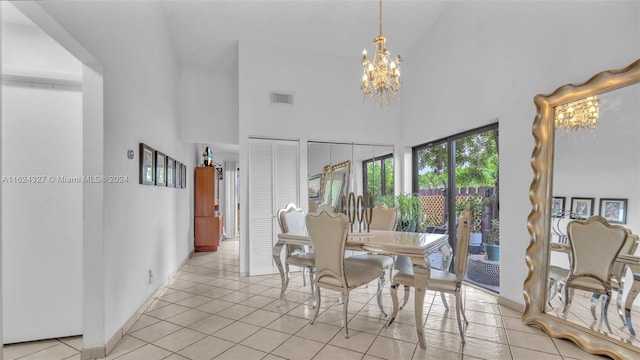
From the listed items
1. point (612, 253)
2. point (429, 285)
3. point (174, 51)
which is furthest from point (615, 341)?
point (174, 51)

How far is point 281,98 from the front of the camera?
4789mm

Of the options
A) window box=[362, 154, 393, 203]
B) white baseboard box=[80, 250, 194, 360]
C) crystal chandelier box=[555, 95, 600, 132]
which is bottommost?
white baseboard box=[80, 250, 194, 360]

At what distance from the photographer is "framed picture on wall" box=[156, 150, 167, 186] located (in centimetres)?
353

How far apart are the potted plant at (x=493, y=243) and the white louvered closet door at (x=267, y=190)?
269 centimetres

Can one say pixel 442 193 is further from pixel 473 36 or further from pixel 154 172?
pixel 154 172

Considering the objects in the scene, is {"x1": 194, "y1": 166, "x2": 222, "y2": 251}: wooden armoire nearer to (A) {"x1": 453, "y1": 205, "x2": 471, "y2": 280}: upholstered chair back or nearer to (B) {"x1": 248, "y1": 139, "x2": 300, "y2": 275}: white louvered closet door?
(B) {"x1": 248, "y1": 139, "x2": 300, "y2": 275}: white louvered closet door

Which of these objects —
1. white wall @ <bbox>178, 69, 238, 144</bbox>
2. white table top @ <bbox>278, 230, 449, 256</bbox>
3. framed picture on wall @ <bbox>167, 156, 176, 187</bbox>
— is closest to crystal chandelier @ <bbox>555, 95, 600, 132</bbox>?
white table top @ <bbox>278, 230, 449, 256</bbox>

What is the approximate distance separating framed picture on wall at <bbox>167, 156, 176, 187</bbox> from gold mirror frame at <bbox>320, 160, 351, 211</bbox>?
218 cm

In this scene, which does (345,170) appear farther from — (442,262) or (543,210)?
(543,210)

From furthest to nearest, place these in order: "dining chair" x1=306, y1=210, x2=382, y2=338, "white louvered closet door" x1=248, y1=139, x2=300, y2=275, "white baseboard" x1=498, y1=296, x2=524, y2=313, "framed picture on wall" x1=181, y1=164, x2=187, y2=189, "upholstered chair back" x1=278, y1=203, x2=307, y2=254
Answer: "framed picture on wall" x1=181, y1=164, x2=187, y2=189 < "white louvered closet door" x1=248, y1=139, x2=300, y2=275 < "upholstered chair back" x1=278, y1=203, x2=307, y2=254 < "white baseboard" x1=498, y1=296, x2=524, y2=313 < "dining chair" x1=306, y1=210, x2=382, y2=338

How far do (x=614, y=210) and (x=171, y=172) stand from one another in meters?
4.69

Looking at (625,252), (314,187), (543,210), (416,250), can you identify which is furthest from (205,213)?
(625,252)

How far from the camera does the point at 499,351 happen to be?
2.27 meters

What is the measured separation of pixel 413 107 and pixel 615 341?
3711mm
